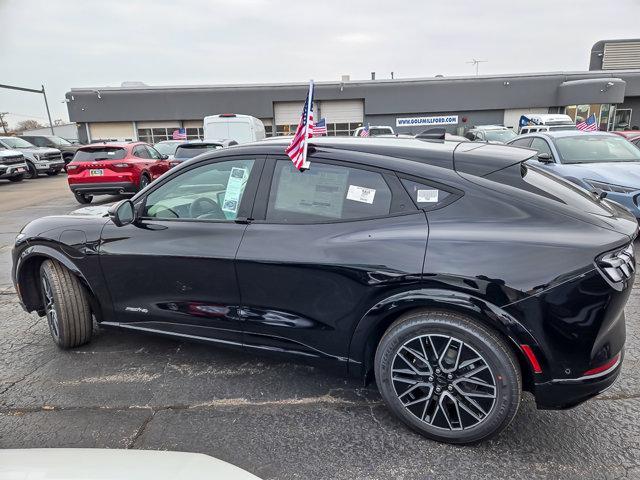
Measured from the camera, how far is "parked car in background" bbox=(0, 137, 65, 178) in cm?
1905

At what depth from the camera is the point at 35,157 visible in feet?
63.0

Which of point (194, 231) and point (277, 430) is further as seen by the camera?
point (194, 231)

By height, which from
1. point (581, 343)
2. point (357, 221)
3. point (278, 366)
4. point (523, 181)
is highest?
point (523, 181)

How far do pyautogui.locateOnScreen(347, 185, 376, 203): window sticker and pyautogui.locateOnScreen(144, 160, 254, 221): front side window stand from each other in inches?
28.5

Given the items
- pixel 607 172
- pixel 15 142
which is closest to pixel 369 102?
pixel 15 142

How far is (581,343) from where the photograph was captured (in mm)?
2086

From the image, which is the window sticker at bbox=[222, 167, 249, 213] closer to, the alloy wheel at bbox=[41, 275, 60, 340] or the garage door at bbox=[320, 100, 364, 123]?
the alloy wheel at bbox=[41, 275, 60, 340]

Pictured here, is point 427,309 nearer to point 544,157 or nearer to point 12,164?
point 544,157

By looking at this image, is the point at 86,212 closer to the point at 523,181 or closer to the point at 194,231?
the point at 194,231

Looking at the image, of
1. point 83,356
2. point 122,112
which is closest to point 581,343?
point 83,356

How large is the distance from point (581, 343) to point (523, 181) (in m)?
0.89

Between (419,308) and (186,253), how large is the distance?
60.9 inches

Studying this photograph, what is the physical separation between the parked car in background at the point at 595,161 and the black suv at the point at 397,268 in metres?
4.07

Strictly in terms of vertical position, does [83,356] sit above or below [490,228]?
below
